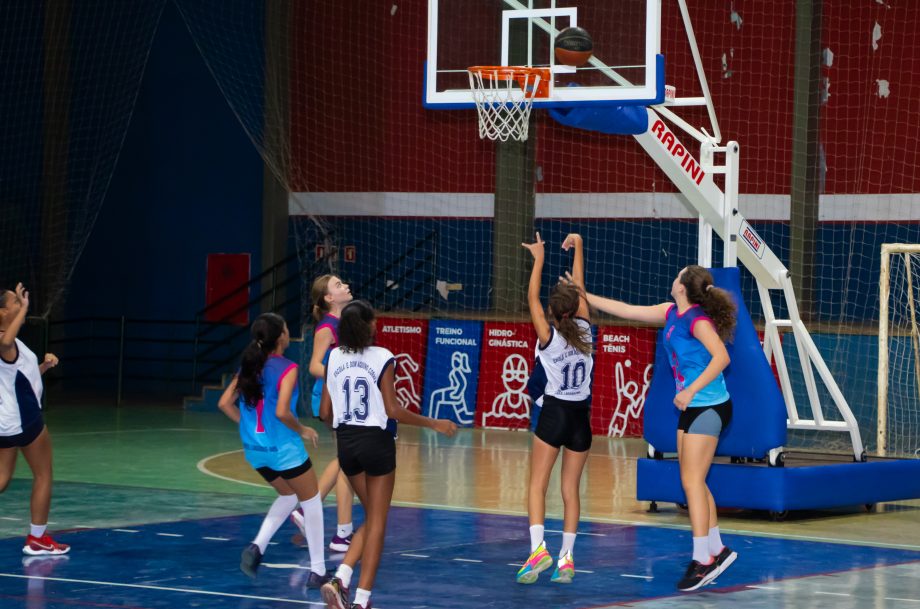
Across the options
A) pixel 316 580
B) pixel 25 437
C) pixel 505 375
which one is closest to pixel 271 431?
pixel 316 580

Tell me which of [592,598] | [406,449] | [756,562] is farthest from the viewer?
[406,449]

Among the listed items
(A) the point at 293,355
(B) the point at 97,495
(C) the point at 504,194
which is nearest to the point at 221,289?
(A) the point at 293,355

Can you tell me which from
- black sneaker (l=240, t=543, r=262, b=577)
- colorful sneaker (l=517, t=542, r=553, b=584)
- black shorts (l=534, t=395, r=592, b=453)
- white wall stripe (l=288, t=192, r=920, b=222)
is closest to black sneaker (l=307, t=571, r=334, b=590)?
black sneaker (l=240, t=543, r=262, b=577)

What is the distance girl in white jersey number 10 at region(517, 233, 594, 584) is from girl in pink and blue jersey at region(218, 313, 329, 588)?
133 cm

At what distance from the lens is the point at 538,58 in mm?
12305

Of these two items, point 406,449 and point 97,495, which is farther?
point 406,449

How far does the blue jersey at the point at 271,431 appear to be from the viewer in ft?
27.4

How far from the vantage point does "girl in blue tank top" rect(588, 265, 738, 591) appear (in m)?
8.68

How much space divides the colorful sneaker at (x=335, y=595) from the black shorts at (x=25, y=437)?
9.84 ft

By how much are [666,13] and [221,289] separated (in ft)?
30.7

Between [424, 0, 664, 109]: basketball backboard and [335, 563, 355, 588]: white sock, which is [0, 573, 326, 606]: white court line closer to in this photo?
[335, 563, 355, 588]: white sock

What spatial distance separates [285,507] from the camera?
8688 mm

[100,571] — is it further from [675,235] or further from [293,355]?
[675,235]

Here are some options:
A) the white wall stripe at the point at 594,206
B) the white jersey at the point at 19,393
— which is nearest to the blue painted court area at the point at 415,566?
the white jersey at the point at 19,393
